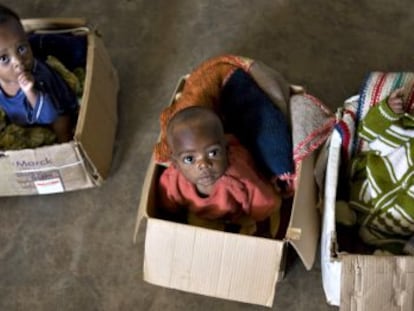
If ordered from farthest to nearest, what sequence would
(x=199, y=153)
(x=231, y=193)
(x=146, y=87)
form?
1. (x=146, y=87)
2. (x=231, y=193)
3. (x=199, y=153)

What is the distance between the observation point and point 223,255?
1207mm

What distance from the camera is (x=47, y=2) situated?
194 cm

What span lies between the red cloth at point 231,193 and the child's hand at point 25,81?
39 centimetres

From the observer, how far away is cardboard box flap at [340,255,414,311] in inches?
42.9

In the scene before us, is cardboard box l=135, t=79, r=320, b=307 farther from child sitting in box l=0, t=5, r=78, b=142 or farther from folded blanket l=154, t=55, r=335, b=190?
child sitting in box l=0, t=5, r=78, b=142

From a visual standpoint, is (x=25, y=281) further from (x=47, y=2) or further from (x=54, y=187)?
(x=47, y=2)

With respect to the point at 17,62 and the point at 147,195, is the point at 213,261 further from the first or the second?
the point at 17,62

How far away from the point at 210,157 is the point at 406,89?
1.46 ft

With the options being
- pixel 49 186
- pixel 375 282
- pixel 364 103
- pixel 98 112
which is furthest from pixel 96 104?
pixel 375 282

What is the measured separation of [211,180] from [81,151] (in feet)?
1.09

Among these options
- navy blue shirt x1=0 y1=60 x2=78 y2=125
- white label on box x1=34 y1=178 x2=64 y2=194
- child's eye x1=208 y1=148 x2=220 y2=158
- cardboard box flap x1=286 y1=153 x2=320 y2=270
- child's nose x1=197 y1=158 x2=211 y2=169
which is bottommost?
white label on box x1=34 y1=178 x2=64 y2=194

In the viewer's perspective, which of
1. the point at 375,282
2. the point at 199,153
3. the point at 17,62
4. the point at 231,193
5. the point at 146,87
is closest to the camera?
the point at 375,282

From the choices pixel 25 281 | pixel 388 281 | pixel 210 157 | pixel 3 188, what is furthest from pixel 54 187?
pixel 388 281

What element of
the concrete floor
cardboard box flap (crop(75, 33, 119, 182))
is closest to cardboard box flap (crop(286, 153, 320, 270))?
the concrete floor
